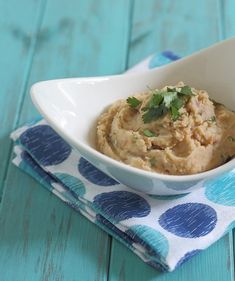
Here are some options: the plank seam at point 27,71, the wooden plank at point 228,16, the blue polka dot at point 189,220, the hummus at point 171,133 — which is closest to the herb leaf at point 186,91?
the hummus at point 171,133

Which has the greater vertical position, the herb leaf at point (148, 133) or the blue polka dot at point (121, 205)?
the herb leaf at point (148, 133)

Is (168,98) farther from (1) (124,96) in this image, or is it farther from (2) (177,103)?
(1) (124,96)

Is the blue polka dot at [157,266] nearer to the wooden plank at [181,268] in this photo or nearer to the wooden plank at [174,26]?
the wooden plank at [181,268]

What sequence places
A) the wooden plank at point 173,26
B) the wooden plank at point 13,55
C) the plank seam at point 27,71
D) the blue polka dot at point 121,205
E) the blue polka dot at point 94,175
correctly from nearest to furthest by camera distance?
the blue polka dot at point 121,205 < the blue polka dot at point 94,175 < the plank seam at point 27,71 < the wooden plank at point 13,55 < the wooden plank at point 173,26

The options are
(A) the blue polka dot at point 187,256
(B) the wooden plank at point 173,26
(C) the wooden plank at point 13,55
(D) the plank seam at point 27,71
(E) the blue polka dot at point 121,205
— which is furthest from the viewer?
(B) the wooden plank at point 173,26

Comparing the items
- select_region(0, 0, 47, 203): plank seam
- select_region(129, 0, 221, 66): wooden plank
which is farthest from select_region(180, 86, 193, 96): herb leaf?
select_region(129, 0, 221, 66): wooden plank

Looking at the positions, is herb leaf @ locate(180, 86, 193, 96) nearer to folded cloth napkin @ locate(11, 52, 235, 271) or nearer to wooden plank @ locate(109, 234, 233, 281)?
folded cloth napkin @ locate(11, 52, 235, 271)
